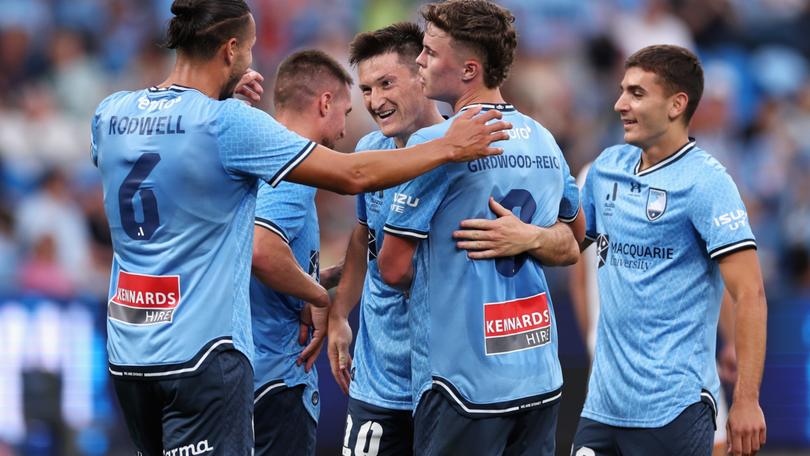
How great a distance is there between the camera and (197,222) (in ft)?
17.2

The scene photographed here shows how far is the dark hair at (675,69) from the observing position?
6.13 metres

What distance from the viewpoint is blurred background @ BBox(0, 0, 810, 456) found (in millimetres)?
10125

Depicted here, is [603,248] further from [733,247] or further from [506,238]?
[506,238]

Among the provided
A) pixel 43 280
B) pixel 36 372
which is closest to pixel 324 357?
pixel 36 372

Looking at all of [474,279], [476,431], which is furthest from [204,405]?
[474,279]

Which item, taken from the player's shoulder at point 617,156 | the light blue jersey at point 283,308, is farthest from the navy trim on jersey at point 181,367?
the player's shoulder at point 617,156

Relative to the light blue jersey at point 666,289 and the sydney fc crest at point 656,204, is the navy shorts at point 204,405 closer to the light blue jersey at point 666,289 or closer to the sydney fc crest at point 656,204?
the light blue jersey at point 666,289

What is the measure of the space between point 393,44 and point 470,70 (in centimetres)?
114

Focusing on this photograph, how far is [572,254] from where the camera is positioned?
5.78 metres

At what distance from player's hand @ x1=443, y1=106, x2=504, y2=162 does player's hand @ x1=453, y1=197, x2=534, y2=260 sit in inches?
10.9

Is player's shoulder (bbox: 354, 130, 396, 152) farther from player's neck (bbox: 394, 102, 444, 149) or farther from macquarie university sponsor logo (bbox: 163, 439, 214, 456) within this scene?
macquarie university sponsor logo (bbox: 163, 439, 214, 456)

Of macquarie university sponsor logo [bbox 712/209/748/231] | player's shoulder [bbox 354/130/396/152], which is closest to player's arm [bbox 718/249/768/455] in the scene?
macquarie university sponsor logo [bbox 712/209/748/231]

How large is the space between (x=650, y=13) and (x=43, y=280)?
7730mm

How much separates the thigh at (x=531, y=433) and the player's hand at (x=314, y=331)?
1325 mm
